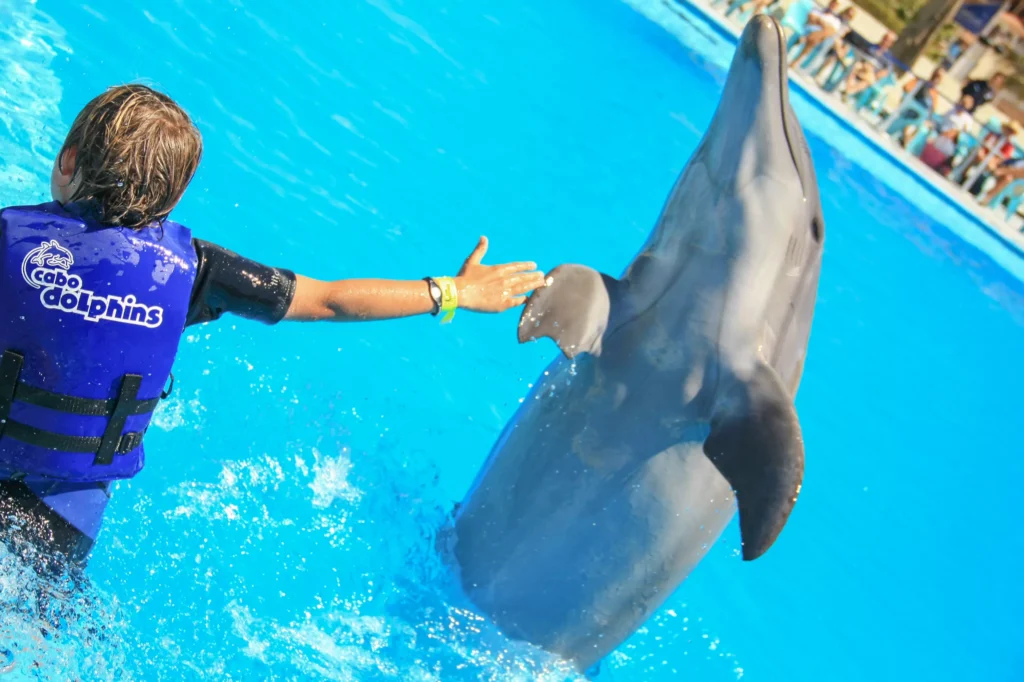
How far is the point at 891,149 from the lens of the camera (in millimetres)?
14539

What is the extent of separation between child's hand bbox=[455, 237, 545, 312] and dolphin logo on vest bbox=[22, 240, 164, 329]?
1024 mm

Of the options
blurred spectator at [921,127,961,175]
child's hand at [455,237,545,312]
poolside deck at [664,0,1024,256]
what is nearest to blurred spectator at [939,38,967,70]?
blurred spectator at [921,127,961,175]

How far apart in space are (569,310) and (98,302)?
1.54m

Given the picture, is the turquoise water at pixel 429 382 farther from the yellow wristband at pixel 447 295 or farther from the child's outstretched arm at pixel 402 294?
the yellow wristband at pixel 447 295

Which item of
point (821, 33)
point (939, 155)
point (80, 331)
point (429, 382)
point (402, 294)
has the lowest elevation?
point (429, 382)

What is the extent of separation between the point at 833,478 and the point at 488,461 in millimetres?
4521

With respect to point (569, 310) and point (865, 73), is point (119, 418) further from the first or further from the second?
point (865, 73)

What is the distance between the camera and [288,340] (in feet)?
20.2

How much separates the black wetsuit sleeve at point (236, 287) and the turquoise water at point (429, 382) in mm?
952

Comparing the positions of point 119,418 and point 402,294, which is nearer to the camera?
point 119,418

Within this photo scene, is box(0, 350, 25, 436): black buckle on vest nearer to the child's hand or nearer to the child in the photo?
the child

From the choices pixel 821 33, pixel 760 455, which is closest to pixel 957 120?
pixel 821 33

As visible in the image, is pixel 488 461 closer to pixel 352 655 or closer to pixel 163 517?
pixel 352 655

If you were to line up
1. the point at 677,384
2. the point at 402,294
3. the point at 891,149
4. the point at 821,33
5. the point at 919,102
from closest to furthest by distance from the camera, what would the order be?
the point at 402,294
the point at 677,384
the point at 891,149
the point at 821,33
the point at 919,102
